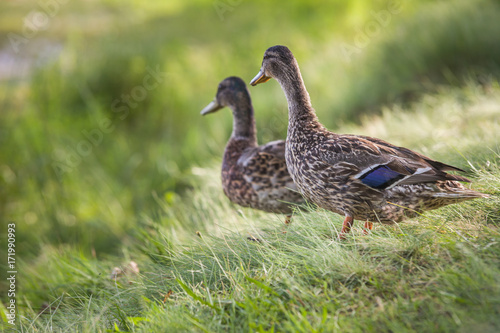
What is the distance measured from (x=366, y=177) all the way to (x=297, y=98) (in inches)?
28.2

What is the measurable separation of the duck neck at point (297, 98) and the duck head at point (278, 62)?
2 cm

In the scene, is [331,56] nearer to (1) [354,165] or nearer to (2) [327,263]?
(1) [354,165]

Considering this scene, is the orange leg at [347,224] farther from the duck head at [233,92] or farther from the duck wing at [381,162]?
the duck head at [233,92]

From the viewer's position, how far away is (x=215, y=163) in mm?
5238

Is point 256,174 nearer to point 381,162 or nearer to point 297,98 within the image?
point 297,98

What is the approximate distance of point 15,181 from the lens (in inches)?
231

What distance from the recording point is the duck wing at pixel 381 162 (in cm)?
245

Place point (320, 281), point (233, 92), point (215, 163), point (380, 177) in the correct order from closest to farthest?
point (320, 281) < point (380, 177) < point (233, 92) < point (215, 163)

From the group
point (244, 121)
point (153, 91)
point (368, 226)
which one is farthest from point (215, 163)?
point (153, 91)

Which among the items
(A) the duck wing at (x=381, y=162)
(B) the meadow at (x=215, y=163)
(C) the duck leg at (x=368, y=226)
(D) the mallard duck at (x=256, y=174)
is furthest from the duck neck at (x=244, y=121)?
(C) the duck leg at (x=368, y=226)

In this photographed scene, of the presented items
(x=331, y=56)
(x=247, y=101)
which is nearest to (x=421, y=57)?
(x=331, y=56)

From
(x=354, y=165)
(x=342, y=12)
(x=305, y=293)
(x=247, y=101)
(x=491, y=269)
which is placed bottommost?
(x=491, y=269)

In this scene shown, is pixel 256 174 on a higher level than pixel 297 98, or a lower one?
lower

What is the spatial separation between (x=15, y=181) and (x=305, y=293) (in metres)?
4.83
